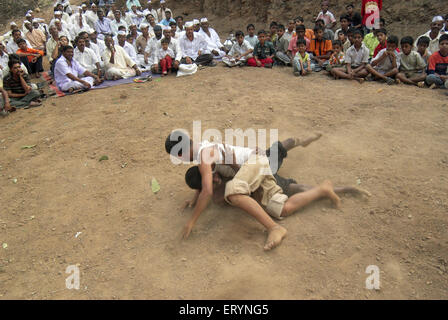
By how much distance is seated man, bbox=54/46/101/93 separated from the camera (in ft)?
23.1

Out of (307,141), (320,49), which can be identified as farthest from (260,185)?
(320,49)

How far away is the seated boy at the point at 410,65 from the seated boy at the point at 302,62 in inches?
67.1

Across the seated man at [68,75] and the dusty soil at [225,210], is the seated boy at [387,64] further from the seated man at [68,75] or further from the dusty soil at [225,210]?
the seated man at [68,75]

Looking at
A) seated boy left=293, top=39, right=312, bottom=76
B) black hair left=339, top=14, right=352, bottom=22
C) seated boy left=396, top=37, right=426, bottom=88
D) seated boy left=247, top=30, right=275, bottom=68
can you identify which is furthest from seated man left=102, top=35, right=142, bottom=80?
seated boy left=396, top=37, right=426, bottom=88

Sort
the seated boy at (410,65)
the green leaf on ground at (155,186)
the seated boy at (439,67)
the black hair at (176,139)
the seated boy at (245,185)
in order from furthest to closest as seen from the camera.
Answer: the seated boy at (410,65) < the seated boy at (439,67) < the green leaf on ground at (155,186) < the black hair at (176,139) < the seated boy at (245,185)

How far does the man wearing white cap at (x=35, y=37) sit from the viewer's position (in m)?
10.6

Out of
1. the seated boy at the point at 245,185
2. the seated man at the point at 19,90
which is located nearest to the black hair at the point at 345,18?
the seated boy at the point at 245,185

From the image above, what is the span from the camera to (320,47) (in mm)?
7543

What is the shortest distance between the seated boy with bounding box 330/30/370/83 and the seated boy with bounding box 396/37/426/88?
623 millimetres

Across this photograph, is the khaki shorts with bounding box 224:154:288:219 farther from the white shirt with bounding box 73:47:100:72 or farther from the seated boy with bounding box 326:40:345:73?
the white shirt with bounding box 73:47:100:72

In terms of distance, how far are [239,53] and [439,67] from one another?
14.1 ft

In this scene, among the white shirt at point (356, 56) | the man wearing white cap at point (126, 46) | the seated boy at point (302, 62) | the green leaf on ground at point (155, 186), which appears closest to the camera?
the green leaf on ground at point (155, 186)

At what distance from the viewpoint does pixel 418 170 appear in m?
3.39

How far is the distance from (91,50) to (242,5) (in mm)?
7526
